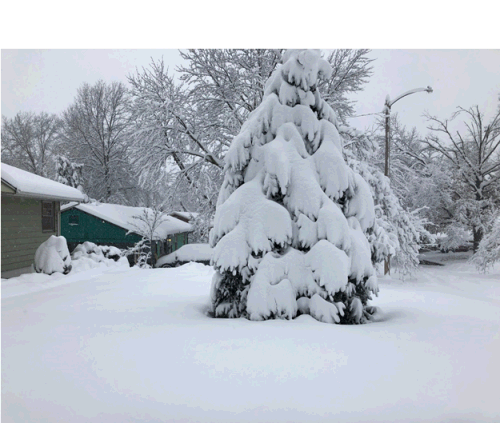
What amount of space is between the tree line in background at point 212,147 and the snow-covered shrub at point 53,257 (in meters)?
1.28

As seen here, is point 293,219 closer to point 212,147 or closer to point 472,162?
point 472,162

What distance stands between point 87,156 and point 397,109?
5.83 meters

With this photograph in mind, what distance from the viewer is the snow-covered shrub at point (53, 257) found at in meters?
7.37

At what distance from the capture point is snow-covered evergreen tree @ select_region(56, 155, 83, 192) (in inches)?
278

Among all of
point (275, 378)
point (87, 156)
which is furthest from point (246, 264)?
point (87, 156)

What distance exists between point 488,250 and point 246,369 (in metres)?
4.70

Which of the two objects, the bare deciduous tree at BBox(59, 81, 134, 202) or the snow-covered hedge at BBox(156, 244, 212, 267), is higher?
the bare deciduous tree at BBox(59, 81, 134, 202)

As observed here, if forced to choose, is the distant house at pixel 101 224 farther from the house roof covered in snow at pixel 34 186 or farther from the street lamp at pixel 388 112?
the street lamp at pixel 388 112

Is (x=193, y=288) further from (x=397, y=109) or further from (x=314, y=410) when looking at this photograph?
(x=397, y=109)

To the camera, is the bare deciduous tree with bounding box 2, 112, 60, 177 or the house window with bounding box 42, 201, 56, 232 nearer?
the bare deciduous tree with bounding box 2, 112, 60, 177

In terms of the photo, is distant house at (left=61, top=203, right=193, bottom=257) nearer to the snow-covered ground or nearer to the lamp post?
the snow-covered ground

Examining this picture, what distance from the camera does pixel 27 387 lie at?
226 centimetres

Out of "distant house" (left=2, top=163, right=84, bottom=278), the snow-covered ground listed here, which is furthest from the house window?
the snow-covered ground

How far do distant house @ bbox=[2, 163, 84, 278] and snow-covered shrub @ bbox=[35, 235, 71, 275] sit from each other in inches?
6.3
